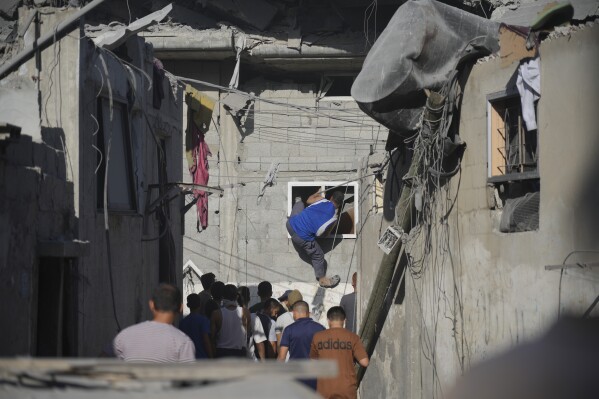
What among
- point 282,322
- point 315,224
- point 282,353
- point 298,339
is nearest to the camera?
point 282,353

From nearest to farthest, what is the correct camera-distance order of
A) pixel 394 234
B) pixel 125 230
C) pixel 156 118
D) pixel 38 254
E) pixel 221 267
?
pixel 38 254 → pixel 125 230 → pixel 394 234 → pixel 156 118 → pixel 221 267

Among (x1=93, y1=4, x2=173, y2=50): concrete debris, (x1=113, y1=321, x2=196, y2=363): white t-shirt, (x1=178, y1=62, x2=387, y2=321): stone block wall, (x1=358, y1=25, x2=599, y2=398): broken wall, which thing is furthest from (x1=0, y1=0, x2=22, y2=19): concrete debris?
(x1=178, y1=62, x2=387, y2=321): stone block wall

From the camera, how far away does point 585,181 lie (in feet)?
31.1

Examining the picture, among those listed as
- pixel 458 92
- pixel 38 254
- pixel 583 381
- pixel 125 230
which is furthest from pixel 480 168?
pixel 583 381

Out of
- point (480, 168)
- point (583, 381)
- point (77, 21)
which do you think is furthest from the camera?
point (480, 168)

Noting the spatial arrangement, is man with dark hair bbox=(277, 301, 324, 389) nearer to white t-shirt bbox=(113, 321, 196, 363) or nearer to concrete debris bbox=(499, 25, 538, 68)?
concrete debris bbox=(499, 25, 538, 68)

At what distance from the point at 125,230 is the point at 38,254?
10.4 feet

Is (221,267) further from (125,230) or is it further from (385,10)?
(125,230)

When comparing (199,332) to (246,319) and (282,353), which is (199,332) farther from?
(246,319)

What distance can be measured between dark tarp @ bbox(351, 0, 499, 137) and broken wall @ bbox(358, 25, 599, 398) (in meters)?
0.49

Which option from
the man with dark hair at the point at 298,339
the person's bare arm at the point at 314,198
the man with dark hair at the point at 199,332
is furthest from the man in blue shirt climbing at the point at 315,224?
the man with dark hair at the point at 298,339

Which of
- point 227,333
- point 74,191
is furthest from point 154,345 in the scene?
point 227,333

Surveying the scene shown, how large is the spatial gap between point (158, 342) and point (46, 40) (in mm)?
4356

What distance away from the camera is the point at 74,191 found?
1073 cm
